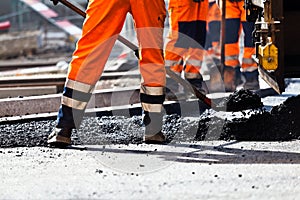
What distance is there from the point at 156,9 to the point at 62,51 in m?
9.67

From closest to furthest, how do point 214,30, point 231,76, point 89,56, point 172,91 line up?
point 89,56
point 172,91
point 231,76
point 214,30

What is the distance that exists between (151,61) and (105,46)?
344 mm

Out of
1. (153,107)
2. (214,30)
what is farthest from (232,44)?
(153,107)

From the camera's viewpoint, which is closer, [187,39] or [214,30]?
[187,39]

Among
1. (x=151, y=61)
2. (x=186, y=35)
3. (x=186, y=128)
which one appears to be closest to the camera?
(x=151, y=61)

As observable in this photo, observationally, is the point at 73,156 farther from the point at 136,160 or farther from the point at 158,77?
the point at 158,77

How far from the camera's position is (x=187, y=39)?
26.9 ft

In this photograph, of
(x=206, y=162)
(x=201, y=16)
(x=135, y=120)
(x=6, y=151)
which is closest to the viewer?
(x=206, y=162)

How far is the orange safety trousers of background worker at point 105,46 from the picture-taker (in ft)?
18.8

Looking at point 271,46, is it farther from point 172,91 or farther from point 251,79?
point 251,79

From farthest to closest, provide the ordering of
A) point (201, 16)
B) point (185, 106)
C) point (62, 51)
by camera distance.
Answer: point (62, 51) → point (201, 16) → point (185, 106)

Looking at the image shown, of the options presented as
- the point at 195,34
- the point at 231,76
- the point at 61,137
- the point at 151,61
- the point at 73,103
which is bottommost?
the point at 231,76

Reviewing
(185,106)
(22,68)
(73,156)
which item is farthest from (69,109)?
(22,68)

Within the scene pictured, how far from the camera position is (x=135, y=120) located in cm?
659
